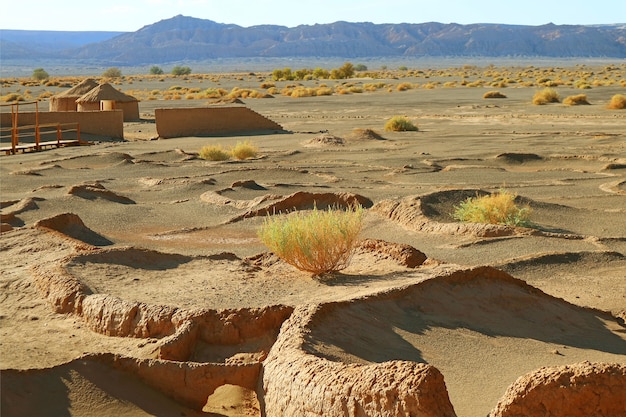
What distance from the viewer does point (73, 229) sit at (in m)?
14.4

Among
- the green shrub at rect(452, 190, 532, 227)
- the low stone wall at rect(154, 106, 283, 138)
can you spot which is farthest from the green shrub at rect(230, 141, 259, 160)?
the green shrub at rect(452, 190, 532, 227)

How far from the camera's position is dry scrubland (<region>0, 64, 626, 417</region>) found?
7.20 meters

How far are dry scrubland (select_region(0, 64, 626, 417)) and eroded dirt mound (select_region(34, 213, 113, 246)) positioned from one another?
0.14 feet

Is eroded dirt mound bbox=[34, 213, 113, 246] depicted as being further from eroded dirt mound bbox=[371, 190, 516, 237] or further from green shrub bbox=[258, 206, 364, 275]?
green shrub bbox=[258, 206, 364, 275]

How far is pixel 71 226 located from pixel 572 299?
7.23 meters

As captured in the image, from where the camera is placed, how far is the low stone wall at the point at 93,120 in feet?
109

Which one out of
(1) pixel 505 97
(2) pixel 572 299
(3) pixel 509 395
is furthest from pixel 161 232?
(1) pixel 505 97

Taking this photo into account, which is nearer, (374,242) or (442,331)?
(442,331)

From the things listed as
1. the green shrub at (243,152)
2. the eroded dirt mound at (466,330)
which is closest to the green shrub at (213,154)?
the green shrub at (243,152)

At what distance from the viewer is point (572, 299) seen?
11.0 metres

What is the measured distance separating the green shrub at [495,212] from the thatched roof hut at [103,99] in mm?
24095

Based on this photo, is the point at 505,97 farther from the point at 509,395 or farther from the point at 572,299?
the point at 509,395

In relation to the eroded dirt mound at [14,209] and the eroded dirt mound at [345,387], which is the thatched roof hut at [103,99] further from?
the eroded dirt mound at [345,387]

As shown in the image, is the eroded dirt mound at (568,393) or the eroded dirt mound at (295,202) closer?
the eroded dirt mound at (568,393)
